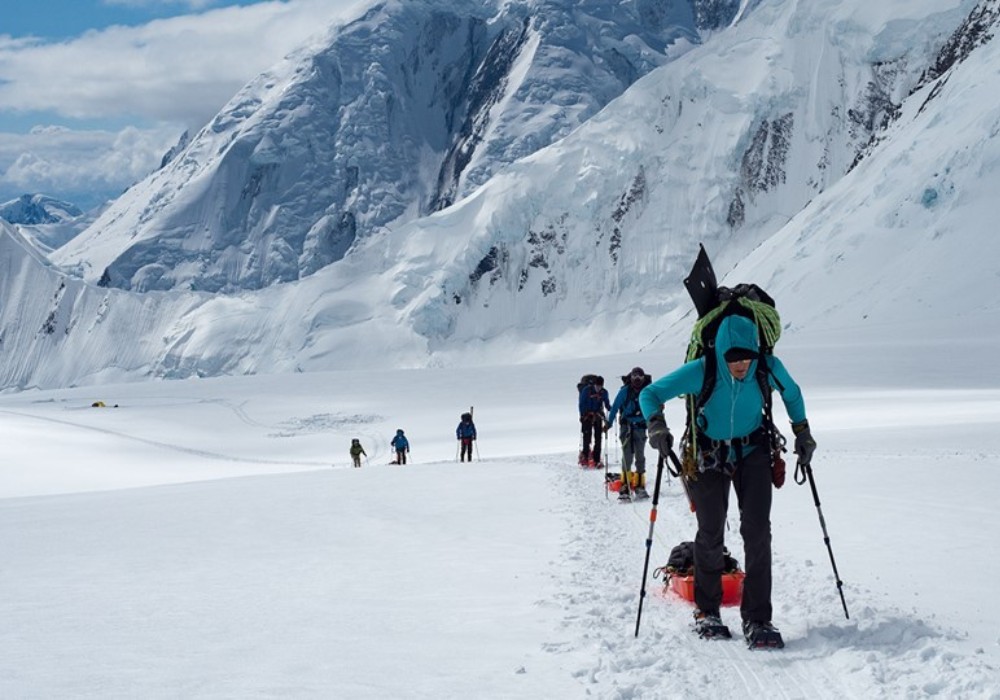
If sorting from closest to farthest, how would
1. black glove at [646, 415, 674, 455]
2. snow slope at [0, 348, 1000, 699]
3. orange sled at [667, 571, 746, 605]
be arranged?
snow slope at [0, 348, 1000, 699] → black glove at [646, 415, 674, 455] → orange sled at [667, 571, 746, 605]

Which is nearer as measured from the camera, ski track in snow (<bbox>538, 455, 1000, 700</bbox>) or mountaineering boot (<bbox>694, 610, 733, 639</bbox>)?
ski track in snow (<bbox>538, 455, 1000, 700</bbox>)

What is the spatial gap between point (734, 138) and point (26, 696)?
156 metres

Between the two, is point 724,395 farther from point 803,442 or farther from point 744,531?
point 744,531

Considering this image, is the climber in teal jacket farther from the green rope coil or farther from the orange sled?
the orange sled

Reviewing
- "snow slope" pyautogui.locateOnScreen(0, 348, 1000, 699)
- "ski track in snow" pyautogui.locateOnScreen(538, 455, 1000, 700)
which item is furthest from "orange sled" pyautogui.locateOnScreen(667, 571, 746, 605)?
"snow slope" pyautogui.locateOnScreen(0, 348, 1000, 699)

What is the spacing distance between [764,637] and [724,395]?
1.60 metres

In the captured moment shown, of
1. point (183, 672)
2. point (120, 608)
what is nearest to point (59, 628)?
point (120, 608)

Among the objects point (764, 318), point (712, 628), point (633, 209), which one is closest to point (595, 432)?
point (712, 628)

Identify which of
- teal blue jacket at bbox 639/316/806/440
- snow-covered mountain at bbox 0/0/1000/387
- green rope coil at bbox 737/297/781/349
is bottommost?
teal blue jacket at bbox 639/316/806/440

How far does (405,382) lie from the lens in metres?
58.3

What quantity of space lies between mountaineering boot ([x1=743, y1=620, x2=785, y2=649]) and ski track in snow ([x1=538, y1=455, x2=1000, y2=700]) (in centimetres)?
5

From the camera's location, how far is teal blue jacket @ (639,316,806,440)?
6.24 m

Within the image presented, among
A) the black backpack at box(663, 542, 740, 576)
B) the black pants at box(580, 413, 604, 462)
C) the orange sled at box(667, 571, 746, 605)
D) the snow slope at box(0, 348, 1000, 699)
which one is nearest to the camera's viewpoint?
the snow slope at box(0, 348, 1000, 699)

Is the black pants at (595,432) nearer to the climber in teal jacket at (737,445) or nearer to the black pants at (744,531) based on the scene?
the black pants at (744,531)
